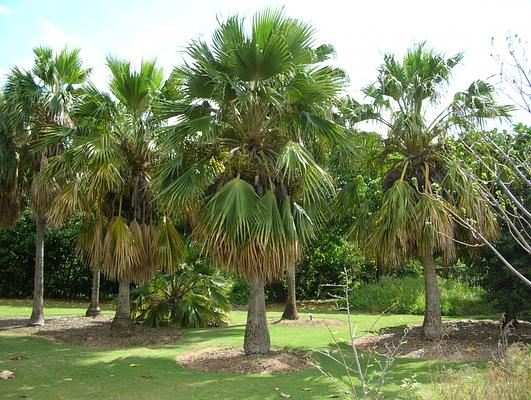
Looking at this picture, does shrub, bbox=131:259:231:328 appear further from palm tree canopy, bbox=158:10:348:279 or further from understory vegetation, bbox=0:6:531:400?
palm tree canopy, bbox=158:10:348:279

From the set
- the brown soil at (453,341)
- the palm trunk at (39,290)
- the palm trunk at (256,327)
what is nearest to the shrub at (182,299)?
the palm trunk at (39,290)

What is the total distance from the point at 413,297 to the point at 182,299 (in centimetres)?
891

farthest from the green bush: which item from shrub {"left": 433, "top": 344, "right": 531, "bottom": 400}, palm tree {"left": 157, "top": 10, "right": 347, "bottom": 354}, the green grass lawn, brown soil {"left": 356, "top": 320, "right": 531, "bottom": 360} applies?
shrub {"left": 433, "top": 344, "right": 531, "bottom": 400}

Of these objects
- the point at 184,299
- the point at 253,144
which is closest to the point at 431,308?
the point at 253,144

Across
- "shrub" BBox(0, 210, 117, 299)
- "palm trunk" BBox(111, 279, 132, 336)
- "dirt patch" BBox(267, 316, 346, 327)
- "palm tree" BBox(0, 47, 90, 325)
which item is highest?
"palm tree" BBox(0, 47, 90, 325)

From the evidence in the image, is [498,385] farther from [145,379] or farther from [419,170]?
[419,170]

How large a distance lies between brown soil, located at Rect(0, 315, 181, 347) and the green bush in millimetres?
7870

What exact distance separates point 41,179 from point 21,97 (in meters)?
2.36

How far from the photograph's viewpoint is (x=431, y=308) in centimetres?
1184

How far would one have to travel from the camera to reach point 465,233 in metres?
11.7

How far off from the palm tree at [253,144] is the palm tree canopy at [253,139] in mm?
19

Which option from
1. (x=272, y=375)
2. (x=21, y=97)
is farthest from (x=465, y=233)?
(x=21, y=97)

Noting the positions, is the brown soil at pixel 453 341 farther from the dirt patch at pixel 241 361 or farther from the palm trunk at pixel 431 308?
the dirt patch at pixel 241 361

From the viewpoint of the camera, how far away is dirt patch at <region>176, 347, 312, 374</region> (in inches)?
352
